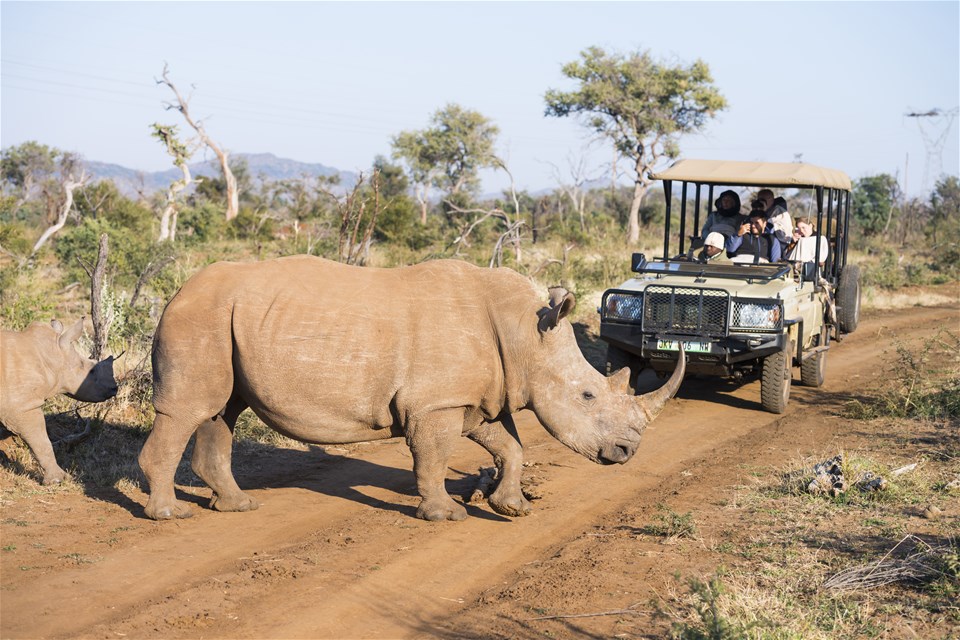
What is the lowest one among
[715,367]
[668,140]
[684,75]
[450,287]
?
[715,367]

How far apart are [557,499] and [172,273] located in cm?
883

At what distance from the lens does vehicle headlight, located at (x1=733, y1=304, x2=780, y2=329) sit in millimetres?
10078

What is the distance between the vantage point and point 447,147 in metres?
49.8

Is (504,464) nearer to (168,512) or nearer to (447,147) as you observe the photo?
(168,512)

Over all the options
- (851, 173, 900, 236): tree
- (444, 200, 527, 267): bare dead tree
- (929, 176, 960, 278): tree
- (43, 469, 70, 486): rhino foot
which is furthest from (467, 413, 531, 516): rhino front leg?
(851, 173, 900, 236): tree

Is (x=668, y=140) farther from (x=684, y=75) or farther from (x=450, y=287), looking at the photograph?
(x=450, y=287)

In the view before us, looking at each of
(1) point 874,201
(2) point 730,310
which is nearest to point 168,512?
(2) point 730,310

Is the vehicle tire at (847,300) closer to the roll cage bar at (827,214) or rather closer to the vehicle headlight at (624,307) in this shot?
the roll cage bar at (827,214)

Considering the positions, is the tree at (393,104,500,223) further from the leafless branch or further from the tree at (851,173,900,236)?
the leafless branch

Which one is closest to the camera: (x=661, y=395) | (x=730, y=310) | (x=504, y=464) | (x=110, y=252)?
(x=661, y=395)

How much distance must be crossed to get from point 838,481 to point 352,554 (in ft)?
12.4

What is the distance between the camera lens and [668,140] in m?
39.6

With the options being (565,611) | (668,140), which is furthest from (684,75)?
(565,611)

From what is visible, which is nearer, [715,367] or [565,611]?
[565,611]
